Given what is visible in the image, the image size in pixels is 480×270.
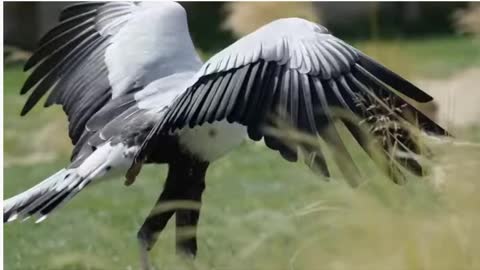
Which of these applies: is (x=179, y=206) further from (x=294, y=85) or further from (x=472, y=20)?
(x=472, y=20)

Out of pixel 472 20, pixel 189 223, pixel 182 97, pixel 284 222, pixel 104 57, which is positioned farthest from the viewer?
pixel 472 20

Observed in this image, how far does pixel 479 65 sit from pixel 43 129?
3287 millimetres

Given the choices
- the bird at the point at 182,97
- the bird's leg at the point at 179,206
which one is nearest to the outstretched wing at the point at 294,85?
the bird at the point at 182,97

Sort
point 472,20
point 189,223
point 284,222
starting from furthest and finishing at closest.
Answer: point 472,20, point 189,223, point 284,222

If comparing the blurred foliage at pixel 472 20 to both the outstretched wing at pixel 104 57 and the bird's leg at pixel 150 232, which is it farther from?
the bird's leg at pixel 150 232

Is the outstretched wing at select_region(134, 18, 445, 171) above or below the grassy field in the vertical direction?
above

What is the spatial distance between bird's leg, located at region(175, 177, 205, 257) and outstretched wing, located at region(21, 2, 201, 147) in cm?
41

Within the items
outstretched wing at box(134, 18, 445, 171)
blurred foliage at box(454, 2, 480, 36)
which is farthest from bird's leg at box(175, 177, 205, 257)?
blurred foliage at box(454, 2, 480, 36)

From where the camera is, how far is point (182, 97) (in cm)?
409

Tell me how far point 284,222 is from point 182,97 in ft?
1.78

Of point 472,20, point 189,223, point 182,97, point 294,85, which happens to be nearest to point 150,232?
point 189,223

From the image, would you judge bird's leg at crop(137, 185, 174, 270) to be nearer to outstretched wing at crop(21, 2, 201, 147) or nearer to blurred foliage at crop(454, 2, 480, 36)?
outstretched wing at crop(21, 2, 201, 147)

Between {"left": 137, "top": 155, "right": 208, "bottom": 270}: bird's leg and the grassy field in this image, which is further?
{"left": 137, "top": 155, "right": 208, "bottom": 270}: bird's leg

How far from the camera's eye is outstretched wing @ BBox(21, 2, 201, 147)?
4625 millimetres
